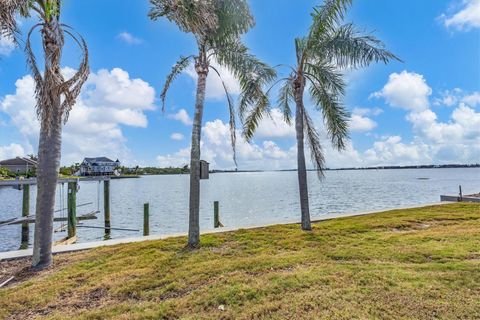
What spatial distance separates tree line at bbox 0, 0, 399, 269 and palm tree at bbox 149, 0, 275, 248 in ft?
0.07

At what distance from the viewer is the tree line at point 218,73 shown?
578cm

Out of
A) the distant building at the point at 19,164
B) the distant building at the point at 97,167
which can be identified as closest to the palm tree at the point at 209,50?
the distant building at the point at 19,164

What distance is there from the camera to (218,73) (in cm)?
802

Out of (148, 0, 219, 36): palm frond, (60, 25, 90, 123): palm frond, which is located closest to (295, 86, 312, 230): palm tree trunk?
(148, 0, 219, 36): palm frond

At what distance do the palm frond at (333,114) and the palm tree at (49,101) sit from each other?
640 centimetres

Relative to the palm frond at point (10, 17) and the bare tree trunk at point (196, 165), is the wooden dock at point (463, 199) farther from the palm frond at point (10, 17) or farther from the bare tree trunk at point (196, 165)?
the palm frond at point (10, 17)

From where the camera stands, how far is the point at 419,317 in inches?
137

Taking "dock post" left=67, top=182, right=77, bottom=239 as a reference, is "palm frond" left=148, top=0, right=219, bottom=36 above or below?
above

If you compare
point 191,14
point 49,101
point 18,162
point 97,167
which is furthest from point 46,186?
point 97,167

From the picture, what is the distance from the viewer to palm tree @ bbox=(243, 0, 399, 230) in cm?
841

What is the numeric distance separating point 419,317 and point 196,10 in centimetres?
641

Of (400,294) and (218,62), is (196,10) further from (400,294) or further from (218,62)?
(400,294)

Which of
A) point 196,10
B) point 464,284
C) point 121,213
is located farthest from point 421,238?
point 121,213

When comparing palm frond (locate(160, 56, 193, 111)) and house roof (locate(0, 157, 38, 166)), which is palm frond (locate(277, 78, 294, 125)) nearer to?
palm frond (locate(160, 56, 193, 111))
